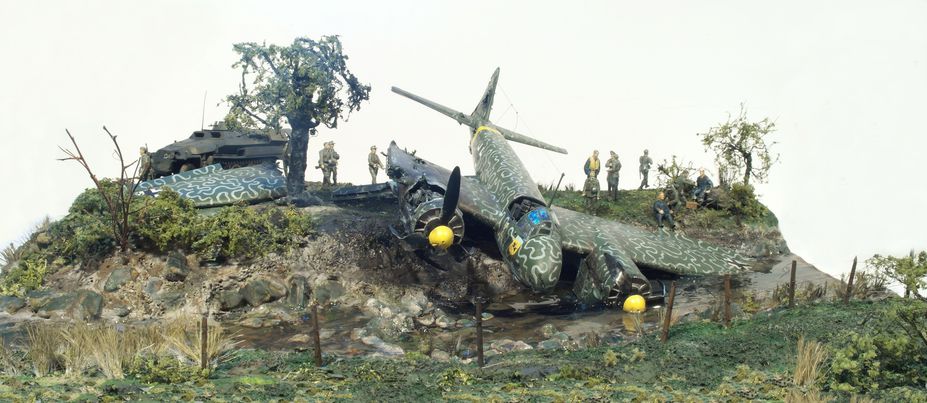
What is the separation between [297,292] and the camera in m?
21.3

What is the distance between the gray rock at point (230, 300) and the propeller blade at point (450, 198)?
5437mm

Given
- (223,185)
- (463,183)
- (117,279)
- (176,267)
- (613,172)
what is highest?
(613,172)

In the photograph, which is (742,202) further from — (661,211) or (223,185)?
(223,185)

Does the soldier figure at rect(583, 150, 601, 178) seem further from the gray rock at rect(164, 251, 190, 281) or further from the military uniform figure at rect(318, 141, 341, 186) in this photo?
the gray rock at rect(164, 251, 190, 281)

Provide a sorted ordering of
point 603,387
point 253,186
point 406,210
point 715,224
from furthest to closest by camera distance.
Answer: point 715,224 → point 253,186 → point 406,210 → point 603,387

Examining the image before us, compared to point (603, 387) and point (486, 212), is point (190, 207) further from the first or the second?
point (603, 387)

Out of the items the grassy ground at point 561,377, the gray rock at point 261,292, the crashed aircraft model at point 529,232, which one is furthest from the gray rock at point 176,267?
the grassy ground at point 561,377

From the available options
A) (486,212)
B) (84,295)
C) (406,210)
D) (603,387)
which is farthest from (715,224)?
(84,295)

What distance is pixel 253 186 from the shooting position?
1023 inches

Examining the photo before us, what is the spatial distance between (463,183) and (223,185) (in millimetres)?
7460

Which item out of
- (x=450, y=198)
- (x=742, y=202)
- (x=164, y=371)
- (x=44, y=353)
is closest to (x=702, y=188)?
(x=742, y=202)

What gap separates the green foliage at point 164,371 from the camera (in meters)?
13.1

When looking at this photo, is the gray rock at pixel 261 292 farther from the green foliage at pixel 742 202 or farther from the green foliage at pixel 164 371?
the green foliage at pixel 742 202

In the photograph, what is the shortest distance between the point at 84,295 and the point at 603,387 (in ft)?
43.6
